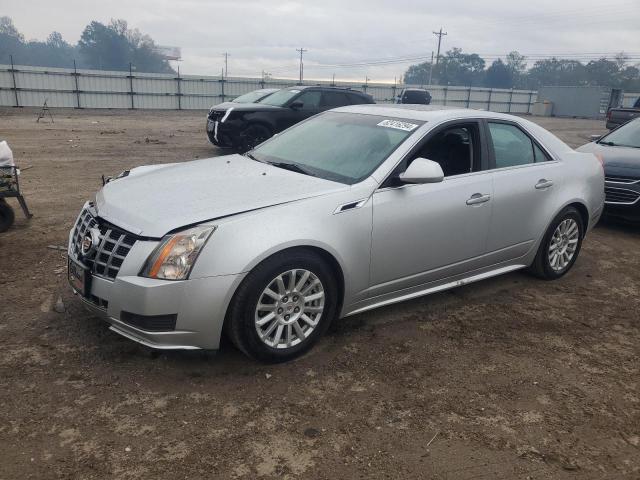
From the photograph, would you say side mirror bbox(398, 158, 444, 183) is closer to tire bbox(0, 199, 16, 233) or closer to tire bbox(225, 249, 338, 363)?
tire bbox(225, 249, 338, 363)

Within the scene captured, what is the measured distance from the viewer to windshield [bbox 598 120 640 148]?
7.78m

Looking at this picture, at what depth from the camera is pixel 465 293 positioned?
4805 millimetres

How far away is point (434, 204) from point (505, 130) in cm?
130

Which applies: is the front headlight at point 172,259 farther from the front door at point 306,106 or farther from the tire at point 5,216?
the front door at point 306,106

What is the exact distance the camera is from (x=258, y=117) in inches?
476

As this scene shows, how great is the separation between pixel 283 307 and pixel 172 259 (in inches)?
30.2

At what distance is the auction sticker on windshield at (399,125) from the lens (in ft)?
13.5

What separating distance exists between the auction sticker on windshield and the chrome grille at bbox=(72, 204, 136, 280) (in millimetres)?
2180

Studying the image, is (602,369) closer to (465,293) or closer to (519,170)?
(465,293)

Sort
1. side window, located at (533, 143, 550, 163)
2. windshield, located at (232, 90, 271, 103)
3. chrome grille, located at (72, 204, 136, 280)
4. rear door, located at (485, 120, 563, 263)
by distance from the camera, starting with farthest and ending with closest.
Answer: windshield, located at (232, 90, 271, 103), side window, located at (533, 143, 550, 163), rear door, located at (485, 120, 563, 263), chrome grille, located at (72, 204, 136, 280)

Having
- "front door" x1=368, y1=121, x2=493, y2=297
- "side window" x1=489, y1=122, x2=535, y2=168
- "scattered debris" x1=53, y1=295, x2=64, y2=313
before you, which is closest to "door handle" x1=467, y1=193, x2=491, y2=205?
"front door" x1=368, y1=121, x2=493, y2=297

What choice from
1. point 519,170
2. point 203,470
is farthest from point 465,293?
point 203,470

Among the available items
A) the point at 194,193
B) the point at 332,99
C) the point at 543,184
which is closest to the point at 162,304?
the point at 194,193

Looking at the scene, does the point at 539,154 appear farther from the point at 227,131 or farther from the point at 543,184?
the point at 227,131
